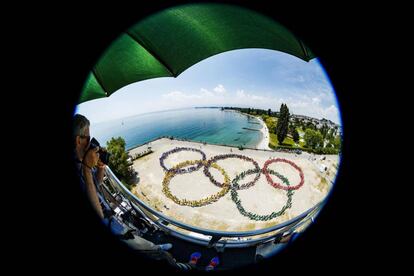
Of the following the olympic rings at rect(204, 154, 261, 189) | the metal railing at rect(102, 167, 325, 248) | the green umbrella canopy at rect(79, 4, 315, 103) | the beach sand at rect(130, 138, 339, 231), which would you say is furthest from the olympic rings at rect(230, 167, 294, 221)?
the green umbrella canopy at rect(79, 4, 315, 103)

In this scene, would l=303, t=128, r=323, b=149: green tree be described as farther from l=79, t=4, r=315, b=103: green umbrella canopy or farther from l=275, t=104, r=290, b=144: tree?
l=79, t=4, r=315, b=103: green umbrella canopy

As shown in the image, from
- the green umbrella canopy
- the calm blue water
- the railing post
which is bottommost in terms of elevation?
the calm blue water

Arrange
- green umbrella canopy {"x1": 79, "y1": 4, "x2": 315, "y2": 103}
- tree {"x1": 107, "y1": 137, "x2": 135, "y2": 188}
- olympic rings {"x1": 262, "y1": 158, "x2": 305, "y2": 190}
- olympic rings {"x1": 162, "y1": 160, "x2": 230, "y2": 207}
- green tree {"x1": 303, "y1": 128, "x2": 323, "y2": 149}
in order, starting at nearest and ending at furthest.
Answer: green umbrella canopy {"x1": 79, "y1": 4, "x2": 315, "y2": 103} → olympic rings {"x1": 162, "y1": 160, "x2": 230, "y2": 207} → tree {"x1": 107, "y1": 137, "x2": 135, "y2": 188} → olympic rings {"x1": 262, "y1": 158, "x2": 305, "y2": 190} → green tree {"x1": 303, "y1": 128, "x2": 323, "y2": 149}

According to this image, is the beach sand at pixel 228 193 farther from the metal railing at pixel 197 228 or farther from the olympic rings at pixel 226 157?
the metal railing at pixel 197 228

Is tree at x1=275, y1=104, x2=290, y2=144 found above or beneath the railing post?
beneath

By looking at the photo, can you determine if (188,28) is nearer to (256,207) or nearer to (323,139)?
(256,207)

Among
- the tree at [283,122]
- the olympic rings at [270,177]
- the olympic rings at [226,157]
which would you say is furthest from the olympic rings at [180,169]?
the tree at [283,122]
